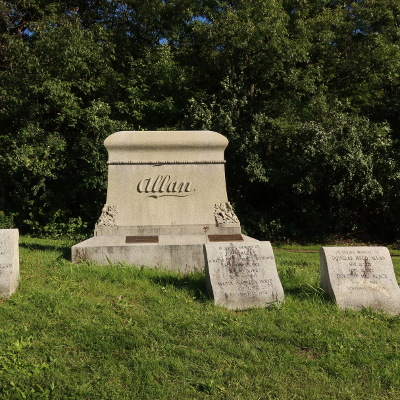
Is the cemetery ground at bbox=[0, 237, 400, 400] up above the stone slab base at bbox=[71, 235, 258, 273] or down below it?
above

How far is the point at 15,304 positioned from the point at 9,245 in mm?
871

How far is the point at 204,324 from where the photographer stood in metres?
4.58

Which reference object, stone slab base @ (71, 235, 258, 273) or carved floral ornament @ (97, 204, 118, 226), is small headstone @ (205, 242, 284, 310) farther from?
carved floral ornament @ (97, 204, 118, 226)

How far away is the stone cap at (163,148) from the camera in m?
8.35

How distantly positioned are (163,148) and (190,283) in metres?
3.28

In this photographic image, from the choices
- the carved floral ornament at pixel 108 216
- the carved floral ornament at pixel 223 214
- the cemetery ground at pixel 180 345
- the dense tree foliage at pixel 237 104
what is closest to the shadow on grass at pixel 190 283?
the cemetery ground at pixel 180 345

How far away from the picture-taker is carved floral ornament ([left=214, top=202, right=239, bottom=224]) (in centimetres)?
827

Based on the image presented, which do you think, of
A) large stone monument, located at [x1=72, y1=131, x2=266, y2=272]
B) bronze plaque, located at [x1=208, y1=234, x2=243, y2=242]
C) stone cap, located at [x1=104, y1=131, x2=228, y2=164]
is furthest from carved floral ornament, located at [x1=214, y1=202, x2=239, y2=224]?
stone cap, located at [x1=104, y1=131, x2=228, y2=164]

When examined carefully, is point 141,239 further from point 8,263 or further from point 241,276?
point 241,276

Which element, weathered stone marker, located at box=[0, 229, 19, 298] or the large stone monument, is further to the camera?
the large stone monument

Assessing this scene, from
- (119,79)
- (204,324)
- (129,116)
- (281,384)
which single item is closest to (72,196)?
(129,116)

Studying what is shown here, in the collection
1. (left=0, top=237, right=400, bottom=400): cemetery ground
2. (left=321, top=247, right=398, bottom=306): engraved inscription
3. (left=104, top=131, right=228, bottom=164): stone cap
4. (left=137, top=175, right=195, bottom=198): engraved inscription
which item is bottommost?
(left=0, top=237, right=400, bottom=400): cemetery ground

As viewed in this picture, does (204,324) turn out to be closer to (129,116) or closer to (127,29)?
(129,116)

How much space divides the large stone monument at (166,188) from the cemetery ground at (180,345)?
2243 mm
